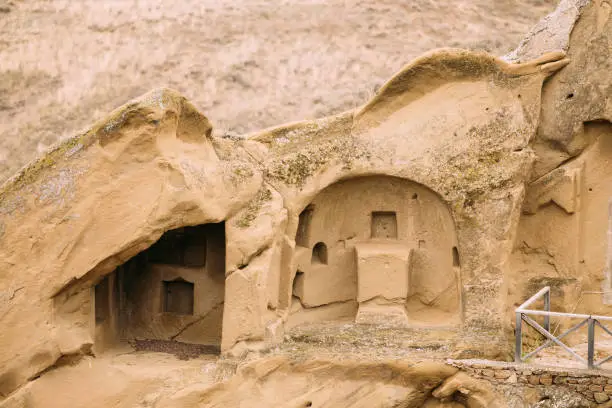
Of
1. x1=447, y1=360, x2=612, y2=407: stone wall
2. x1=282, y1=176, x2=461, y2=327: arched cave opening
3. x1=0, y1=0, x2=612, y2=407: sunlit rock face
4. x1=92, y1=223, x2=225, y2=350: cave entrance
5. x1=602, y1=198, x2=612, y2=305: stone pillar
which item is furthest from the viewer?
x1=92, y1=223, x2=225, y2=350: cave entrance

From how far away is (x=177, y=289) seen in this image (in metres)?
14.0

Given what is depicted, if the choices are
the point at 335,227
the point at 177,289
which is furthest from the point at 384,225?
the point at 177,289

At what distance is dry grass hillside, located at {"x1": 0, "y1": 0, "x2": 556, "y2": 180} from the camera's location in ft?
74.0

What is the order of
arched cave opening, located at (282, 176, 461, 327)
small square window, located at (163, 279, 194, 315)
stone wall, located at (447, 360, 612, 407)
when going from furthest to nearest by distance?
small square window, located at (163, 279, 194, 315), arched cave opening, located at (282, 176, 461, 327), stone wall, located at (447, 360, 612, 407)

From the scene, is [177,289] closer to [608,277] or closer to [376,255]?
[376,255]

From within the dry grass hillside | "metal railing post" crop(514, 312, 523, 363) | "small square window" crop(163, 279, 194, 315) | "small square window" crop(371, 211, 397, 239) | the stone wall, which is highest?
the dry grass hillside

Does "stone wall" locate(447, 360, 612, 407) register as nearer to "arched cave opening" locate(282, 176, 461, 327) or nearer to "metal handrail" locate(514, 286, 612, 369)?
"metal handrail" locate(514, 286, 612, 369)

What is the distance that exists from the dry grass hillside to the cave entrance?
7.93m

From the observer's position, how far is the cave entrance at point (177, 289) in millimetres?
13547

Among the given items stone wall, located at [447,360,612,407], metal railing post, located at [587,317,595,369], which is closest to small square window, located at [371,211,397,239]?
stone wall, located at [447,360,612,407]

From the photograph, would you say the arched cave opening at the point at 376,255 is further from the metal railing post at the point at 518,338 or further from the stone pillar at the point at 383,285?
the metal railing post at the point at 518,338

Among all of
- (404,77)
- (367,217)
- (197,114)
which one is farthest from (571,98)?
(197,114)

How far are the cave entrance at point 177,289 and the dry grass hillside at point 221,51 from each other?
26.0ft

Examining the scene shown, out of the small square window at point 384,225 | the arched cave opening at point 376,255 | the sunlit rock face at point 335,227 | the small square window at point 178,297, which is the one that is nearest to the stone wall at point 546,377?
the sunlit rock face at point 335,227
